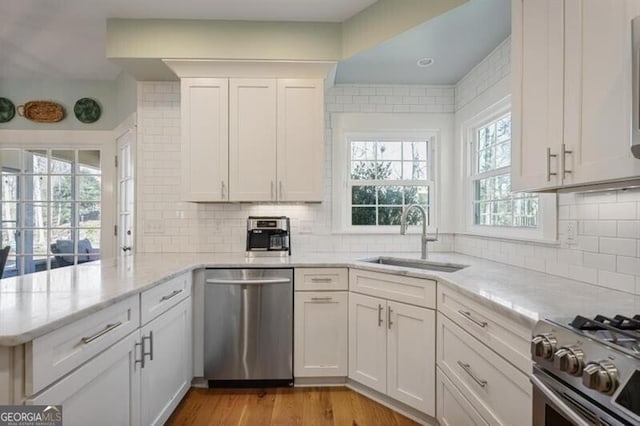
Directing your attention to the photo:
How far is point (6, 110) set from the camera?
143 inches

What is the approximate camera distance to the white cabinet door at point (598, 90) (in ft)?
3.53

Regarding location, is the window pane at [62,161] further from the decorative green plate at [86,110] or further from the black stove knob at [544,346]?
the black stove knob at [544,346]

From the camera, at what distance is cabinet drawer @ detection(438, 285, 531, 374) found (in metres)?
1.16

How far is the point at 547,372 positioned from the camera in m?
1.00

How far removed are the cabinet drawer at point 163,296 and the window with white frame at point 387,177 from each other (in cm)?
156

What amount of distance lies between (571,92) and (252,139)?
2091 millimetres

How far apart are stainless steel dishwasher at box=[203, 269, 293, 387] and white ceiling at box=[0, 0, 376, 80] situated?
1951 mm

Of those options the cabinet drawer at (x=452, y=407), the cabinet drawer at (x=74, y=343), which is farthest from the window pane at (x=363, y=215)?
the cabinet drawer at (x=74, y=343)

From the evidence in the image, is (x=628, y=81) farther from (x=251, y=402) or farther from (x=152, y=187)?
(x=152, y=187)

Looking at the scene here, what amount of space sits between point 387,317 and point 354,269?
40cm

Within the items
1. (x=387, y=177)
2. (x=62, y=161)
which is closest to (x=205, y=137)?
(x=387, y=177)

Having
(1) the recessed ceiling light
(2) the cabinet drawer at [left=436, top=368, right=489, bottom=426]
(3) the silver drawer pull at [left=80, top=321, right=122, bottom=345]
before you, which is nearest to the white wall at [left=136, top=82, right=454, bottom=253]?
(1) the recessed ceiling light

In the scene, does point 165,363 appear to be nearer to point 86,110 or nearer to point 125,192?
point 125,192

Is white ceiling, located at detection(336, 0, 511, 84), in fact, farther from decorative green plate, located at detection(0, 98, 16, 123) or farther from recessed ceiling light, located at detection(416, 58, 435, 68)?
decorative green plate, located at detection(0, 98, 16, 123)
